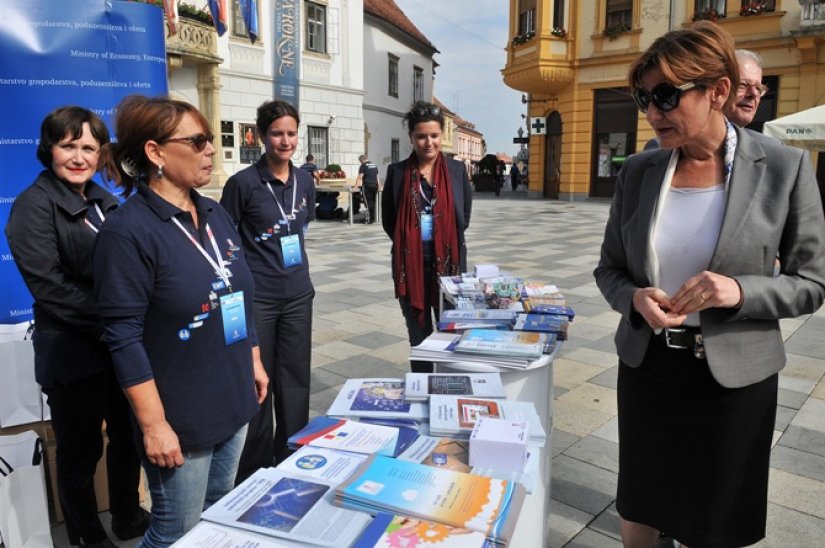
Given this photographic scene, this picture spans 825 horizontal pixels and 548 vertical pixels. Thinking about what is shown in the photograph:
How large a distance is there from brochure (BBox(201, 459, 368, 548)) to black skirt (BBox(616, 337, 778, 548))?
1.06 metres

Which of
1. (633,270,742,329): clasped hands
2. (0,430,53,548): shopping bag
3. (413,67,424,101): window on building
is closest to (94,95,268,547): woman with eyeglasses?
(0,430,53,548): shopping bag

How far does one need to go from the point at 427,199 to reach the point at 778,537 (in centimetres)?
226

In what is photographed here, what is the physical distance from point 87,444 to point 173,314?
1.14 meters

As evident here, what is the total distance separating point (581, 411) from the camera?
3.98 meters

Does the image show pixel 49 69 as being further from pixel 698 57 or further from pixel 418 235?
pixel 698 57

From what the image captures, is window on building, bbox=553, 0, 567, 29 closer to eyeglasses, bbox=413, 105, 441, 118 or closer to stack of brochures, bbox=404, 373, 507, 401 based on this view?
eyeglasses, bbox=413, 105, 441, 118

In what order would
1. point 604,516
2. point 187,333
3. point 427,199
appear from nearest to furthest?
point 187,333
point 604,516
point 427,199

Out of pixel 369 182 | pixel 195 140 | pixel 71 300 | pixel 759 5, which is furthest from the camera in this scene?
pixel 759 5

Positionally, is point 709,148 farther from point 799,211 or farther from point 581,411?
point 581,411

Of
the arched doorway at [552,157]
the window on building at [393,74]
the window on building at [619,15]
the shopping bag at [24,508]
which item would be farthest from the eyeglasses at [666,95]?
the window on building at [393,74]

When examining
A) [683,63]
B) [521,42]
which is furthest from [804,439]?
[521,42]

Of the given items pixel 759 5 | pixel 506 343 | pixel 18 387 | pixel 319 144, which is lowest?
pixel 18 387

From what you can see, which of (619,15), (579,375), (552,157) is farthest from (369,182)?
(619,15)

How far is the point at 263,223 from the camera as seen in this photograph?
2922mm
